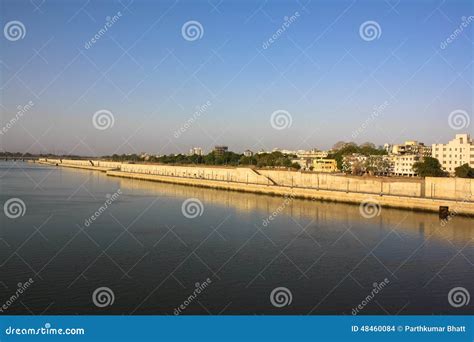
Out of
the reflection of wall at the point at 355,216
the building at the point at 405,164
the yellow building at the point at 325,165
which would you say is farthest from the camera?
the yellow building at the point at 325,165

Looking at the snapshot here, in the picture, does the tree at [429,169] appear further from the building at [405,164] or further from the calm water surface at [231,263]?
the calm water surface at [231,263]

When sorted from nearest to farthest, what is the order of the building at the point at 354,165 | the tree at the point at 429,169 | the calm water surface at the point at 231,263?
the calm water surface at the point at 231,263
the tree at the point at 429,169
the building at the point at 354,165

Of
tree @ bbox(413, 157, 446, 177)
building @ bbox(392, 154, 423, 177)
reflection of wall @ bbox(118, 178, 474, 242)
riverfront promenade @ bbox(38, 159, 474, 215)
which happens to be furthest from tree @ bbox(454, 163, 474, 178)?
reflection of wall @ bbox(118, 178, 474, 242)

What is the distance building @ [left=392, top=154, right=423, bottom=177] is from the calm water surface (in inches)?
934

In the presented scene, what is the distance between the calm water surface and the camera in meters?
5.59

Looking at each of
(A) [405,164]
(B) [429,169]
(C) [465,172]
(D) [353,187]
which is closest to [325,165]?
(A) [405,164]

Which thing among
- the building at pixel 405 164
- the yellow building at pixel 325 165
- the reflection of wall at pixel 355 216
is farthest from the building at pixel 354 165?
the reflection of wall at pixel 355 216

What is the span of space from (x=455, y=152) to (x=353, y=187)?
698 inches

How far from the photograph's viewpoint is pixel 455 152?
3347 cm

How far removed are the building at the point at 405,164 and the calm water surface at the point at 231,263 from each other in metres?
23.7

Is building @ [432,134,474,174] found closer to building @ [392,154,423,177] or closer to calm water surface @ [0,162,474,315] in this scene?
building @ [392,154,423,177]

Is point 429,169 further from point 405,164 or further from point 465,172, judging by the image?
point 405,164

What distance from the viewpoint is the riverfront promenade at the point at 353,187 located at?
50.8 feet

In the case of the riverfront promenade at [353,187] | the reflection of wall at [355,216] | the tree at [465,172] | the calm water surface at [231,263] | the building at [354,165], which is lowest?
the calm water surface at [231,263]
